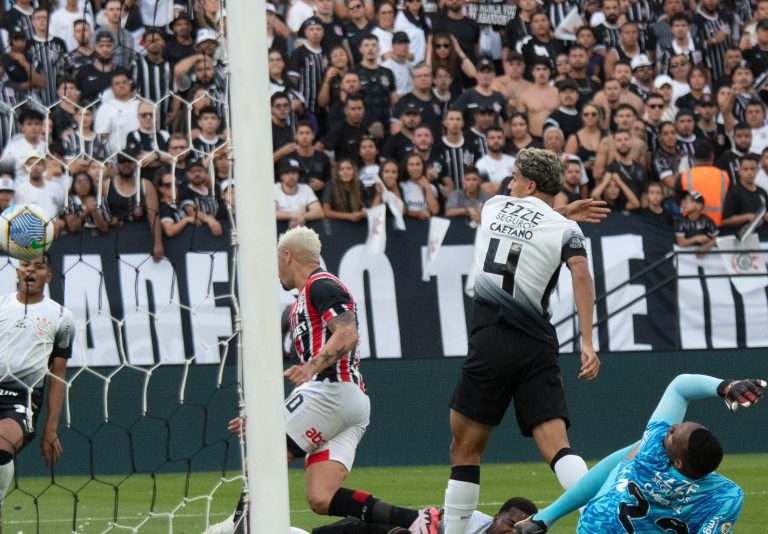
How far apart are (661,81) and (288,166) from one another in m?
5.26

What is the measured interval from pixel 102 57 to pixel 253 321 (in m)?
7.66

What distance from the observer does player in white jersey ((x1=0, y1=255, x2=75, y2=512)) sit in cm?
801

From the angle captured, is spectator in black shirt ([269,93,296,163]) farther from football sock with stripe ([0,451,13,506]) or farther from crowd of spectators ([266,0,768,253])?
football sock with stripe ([0,451,13,506])

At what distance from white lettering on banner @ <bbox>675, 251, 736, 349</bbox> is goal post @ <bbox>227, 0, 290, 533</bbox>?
971cm

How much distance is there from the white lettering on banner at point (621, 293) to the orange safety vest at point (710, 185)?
936mm

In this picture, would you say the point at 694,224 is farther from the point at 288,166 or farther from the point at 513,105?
the point at 288,166

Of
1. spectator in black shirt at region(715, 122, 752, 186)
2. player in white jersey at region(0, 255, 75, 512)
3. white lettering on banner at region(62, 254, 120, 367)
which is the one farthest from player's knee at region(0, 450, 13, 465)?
spectator in black shirt at region(715, 122, 752, 186)

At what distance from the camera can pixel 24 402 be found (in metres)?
8.22

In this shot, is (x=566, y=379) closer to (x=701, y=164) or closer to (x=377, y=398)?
(x=377, y=398)

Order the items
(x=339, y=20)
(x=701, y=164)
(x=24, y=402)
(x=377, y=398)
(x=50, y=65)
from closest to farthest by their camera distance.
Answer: (x=24, y=402) → (x=50, y=65) → (x=377, y=398) → (x=701, y=164) → (x=339, y=20)

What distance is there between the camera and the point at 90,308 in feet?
41.7

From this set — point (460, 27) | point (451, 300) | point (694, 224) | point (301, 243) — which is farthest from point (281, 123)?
point (301, 243)

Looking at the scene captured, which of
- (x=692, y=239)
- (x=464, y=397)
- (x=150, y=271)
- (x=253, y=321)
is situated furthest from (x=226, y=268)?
Answer: (x=253, y=321)

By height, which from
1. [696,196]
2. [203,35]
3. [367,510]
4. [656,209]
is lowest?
[367,510]
